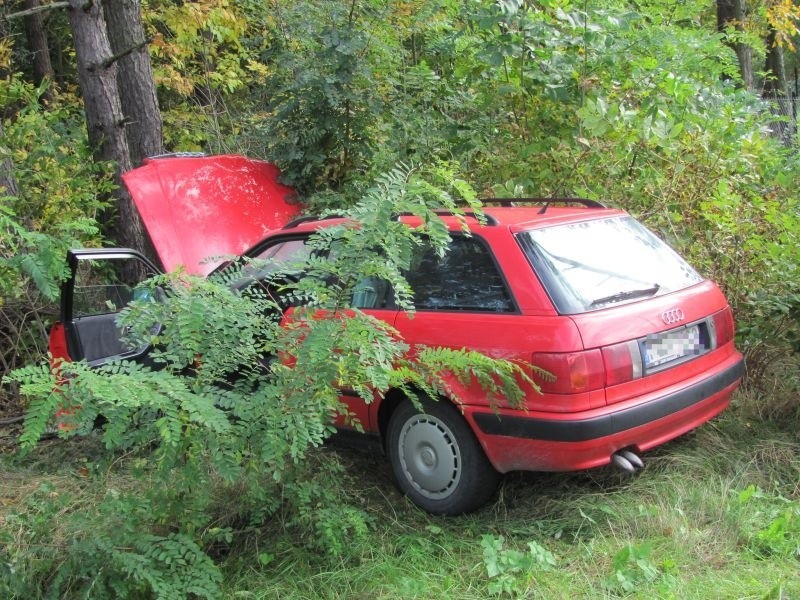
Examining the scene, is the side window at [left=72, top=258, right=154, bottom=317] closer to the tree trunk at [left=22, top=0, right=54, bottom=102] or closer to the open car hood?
the open car hood

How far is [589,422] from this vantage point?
11.3 feet

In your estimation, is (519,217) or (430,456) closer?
(430,456)

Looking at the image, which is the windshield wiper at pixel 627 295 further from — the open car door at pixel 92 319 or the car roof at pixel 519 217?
the open car door at pixel 92 319

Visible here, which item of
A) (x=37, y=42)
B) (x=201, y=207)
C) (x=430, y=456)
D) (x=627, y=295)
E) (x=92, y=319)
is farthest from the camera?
(x=37, y=42)

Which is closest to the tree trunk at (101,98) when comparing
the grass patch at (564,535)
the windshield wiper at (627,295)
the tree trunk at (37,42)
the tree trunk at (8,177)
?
the tree trunk at (8,177)

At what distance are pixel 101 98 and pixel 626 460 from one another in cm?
→ 644

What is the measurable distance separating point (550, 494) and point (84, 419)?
248 cm

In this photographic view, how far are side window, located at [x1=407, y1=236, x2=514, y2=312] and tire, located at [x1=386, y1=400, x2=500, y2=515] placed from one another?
557mm

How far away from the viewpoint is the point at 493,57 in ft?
20.3

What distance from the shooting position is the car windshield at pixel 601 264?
3738 millimetres

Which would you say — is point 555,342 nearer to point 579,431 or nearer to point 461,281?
point 579,431

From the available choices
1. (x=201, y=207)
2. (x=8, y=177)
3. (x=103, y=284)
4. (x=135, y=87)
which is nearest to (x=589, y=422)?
(x=201, y=207)

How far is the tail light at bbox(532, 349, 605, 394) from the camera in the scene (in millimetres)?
3475

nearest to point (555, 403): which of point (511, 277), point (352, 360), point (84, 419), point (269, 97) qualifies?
point (511, 277)
